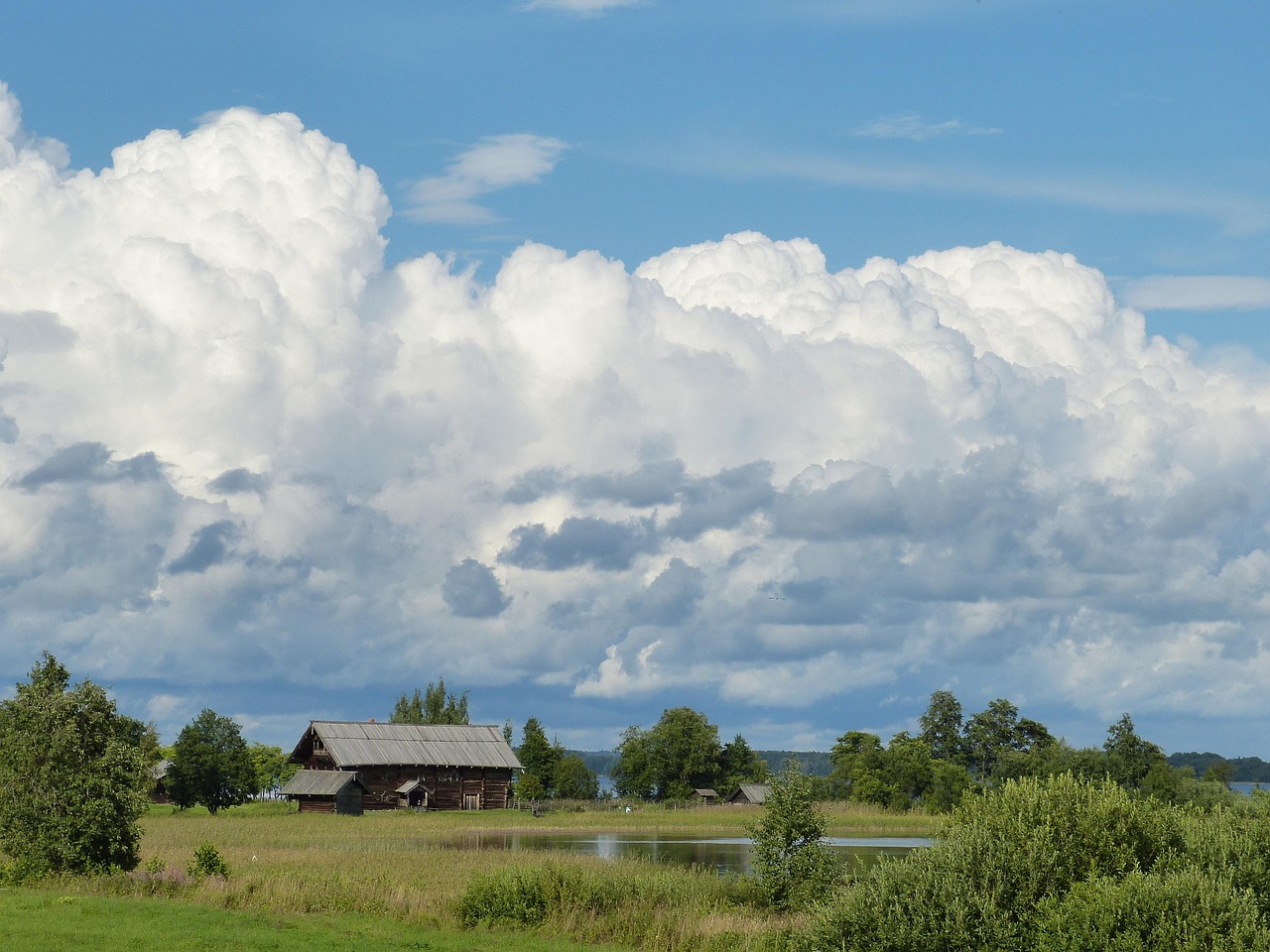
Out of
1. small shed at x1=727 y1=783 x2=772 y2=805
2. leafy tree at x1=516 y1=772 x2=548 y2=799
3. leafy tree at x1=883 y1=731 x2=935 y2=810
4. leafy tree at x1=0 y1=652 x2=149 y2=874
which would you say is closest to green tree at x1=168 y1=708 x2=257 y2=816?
leafy tree at x1=516 y1=772 x2=548 y2=799

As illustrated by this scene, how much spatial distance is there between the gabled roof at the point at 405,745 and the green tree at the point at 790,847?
67.4 metres

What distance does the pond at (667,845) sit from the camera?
5869 centimetres

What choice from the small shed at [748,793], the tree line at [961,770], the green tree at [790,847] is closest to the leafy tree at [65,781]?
the green tree at [790,847]

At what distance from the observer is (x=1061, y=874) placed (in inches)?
1056

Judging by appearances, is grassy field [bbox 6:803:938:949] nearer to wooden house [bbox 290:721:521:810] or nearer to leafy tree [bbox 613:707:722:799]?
wooden house [bbox 290:721:521:810]

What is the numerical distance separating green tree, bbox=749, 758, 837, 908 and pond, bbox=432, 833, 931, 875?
1419cm

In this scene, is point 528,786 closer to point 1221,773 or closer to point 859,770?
point 859,770

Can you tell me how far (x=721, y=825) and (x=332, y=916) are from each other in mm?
59347

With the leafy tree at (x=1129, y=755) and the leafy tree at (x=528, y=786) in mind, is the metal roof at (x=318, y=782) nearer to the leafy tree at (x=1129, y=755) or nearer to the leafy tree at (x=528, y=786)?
the leafy tree at (x=528, y=786)

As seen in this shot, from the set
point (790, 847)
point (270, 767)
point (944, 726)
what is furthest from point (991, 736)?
point (790, 847)

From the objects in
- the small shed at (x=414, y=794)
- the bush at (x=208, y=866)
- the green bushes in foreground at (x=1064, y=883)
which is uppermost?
the green bushes in foreground at (x=1064, y=883)

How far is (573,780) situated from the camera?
395 feet

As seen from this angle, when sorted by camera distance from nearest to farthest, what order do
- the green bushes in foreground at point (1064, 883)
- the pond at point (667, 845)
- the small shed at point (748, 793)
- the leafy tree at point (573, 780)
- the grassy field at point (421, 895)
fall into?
1. the green bushes in foreground at point (1064, 883)
2. the grassy field at point (421, 895)
3. the pond at point (667, 845)
4. the small shed at point (748, 793)
5. the leafy tree at point (573, 780)

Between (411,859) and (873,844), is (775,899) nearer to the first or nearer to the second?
(411,859)
